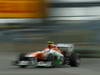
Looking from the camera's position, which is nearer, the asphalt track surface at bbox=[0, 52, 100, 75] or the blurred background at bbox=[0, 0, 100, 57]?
the asphalt track surface at bbox=[0, 52, 100, 75]

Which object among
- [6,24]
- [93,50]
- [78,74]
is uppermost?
[6,24]

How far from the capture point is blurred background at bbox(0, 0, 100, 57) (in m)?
14.3

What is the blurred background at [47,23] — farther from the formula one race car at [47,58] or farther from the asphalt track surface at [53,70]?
the formula one race car at [47,58]

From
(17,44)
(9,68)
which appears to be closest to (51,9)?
(17,44)

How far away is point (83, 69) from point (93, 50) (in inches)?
143

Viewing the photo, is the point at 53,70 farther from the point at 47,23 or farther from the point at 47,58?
the point at 47,23

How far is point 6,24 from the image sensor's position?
628 inches

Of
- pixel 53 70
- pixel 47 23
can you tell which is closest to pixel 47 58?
pixel 53 70

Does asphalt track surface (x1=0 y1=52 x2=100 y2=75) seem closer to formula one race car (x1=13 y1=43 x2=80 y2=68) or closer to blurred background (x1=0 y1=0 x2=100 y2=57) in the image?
formula one race car (x1=13 y1=43 x2=80 y2=68)

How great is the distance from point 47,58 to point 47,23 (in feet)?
21.4

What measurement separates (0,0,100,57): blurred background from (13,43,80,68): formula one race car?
12.5 feet

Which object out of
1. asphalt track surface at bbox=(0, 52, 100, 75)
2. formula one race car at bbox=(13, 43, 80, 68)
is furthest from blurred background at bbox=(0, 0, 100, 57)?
formula one race car at bbox=(13, 43, 80, 68)

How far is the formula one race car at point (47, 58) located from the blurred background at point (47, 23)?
381cm

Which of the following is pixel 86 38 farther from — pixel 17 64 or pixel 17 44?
pixel 17 64
